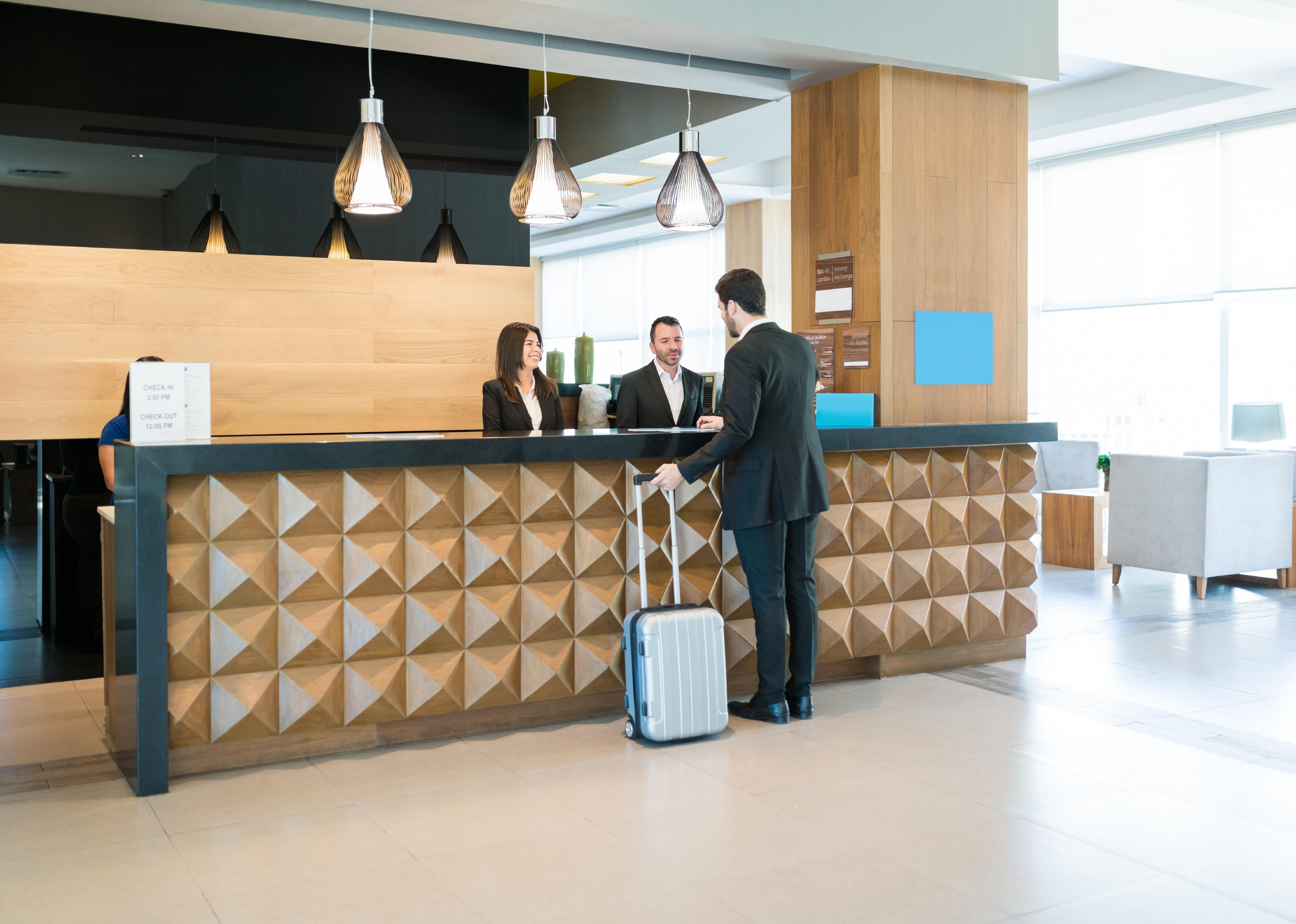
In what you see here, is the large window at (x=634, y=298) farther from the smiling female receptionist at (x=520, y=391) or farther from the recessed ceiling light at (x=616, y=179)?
the smiling female receptionist at (x=520, y=391)

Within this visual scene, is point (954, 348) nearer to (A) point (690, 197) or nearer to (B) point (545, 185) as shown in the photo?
(A) point (690, 197)

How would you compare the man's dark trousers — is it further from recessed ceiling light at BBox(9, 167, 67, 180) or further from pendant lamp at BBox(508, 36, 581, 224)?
recessed ceiling light at BBox(9, 167, 67, 180)

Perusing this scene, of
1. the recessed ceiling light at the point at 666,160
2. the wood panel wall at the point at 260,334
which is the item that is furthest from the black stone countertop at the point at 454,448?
the recessed ceiling light at the point at 666,160

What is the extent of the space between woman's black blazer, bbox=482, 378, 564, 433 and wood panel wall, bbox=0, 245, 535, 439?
3.23ft

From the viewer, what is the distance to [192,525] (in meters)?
3.79

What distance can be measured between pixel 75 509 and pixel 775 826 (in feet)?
12.7

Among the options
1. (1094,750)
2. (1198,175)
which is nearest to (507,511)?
(1094,750)

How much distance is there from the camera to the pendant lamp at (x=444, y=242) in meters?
6.55

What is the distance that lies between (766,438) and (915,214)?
70.5 inches

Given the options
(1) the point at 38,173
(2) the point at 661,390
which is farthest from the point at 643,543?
(1) the point at 38,173

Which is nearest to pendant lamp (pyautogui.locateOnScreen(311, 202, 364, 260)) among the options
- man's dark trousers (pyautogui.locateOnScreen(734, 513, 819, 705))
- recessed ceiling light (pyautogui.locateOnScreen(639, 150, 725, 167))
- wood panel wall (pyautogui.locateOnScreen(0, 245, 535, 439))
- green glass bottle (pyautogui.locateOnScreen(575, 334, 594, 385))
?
wood panel wall (pyautogui.locateOnScreen(0, 245, 535, 439))

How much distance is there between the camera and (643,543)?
174 inches

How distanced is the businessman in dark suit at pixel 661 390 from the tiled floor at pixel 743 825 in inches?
71.7

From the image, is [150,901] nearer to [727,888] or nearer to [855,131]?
[727,888]
